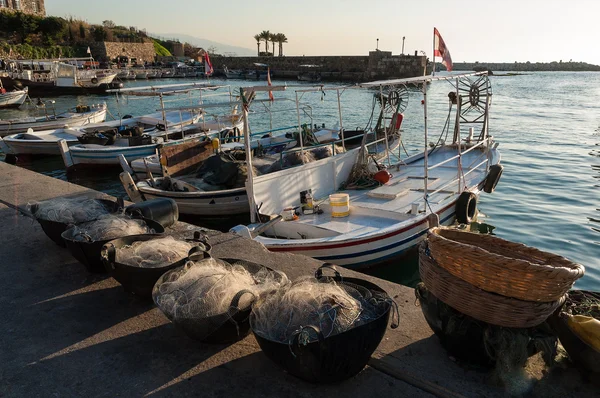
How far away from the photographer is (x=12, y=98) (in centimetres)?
3688

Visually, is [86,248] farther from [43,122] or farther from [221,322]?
[43,122]

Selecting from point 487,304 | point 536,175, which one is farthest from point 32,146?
point 536,175

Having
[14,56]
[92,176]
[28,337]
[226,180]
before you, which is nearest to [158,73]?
[14,56]

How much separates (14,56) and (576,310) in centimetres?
8349

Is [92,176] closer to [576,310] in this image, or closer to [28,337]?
[28,337]

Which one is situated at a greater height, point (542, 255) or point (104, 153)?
point (542, 255)

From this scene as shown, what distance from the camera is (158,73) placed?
70.1 metres

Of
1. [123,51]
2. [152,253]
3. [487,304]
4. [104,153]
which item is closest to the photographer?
[487,304]

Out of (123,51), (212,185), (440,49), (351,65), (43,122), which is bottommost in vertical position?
(212,185)

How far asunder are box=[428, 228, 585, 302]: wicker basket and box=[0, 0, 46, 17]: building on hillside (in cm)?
10050

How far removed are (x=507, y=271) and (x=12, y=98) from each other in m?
43.7

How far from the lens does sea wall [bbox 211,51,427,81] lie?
7550 centimetres

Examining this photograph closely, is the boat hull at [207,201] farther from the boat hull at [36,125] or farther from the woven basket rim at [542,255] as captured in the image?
the boat hull at [36,125]

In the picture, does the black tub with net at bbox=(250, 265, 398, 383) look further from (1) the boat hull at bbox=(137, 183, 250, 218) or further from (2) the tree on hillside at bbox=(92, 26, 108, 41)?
(2) the tree on hillside at bbox=(92, 26, 108, 41)
